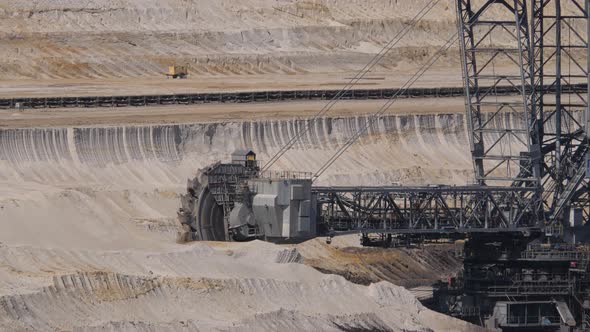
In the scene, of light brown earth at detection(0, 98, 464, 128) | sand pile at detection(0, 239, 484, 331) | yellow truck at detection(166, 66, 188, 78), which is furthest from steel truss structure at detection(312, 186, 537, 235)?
yellow truck at detection(166, 66, 188, 78)

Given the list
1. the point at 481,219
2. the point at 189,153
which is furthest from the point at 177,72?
the point at 481,219

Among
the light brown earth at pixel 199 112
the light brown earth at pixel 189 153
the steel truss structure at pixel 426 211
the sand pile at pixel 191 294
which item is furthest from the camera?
the light brown earth at pixel 199 112

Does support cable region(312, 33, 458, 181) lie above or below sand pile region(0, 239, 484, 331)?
above

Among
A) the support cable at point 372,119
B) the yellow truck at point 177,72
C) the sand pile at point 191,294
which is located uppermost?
the yellow truck at point 177,72

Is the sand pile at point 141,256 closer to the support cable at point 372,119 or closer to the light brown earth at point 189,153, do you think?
the light brown earth at point 189,153

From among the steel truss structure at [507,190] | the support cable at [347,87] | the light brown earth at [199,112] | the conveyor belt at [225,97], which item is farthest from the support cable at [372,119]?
the steel truss structure at [507,190]

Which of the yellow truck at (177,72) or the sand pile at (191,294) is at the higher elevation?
the yellow truck at (177,72)

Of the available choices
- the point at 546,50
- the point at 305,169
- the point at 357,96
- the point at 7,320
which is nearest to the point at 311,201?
the point at 7,320

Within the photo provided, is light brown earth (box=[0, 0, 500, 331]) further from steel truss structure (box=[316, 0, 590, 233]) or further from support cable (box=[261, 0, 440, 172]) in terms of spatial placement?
steel truss structure (box=[316, 0, 590, 233])

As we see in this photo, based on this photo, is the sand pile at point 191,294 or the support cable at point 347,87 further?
the support cable at point 347,87

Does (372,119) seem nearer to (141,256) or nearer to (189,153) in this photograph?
(189,153)
